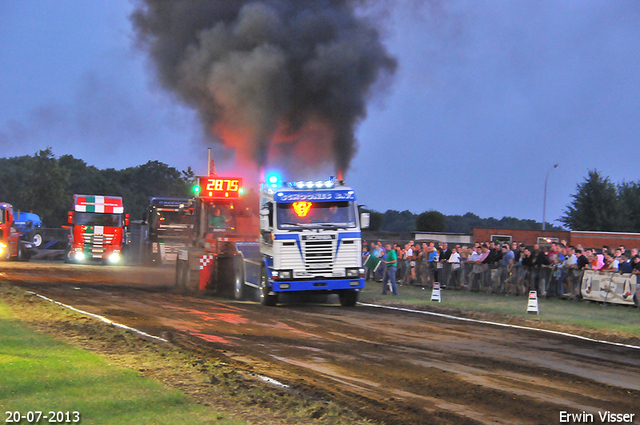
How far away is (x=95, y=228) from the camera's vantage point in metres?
37.5

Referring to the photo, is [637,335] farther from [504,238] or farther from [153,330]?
[504,238]

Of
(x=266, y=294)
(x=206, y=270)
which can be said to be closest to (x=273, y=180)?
(x=266, y=294)

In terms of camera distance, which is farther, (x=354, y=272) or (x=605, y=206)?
(x=605, y=206)

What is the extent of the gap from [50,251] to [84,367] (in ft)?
124

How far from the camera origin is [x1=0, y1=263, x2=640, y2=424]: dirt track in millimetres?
6992

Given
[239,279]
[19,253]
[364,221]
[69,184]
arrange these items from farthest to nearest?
[69,184], [19,253], [239,279], [364,221]

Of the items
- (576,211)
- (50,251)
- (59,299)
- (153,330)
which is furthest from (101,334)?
(576,211)

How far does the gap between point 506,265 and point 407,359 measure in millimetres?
12985

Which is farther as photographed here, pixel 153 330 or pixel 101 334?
pixel 153 330

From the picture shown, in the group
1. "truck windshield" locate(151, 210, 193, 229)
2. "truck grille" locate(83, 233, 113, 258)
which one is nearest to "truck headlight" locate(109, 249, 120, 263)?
"truck grille" locate(83, 233, 113, 258)

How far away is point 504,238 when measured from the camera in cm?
4853

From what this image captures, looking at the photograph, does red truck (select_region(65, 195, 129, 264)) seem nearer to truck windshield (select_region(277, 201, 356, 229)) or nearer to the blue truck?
the blue truck

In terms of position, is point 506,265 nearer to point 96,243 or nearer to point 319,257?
point 319,257

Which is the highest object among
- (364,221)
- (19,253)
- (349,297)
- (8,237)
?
(364,221)
